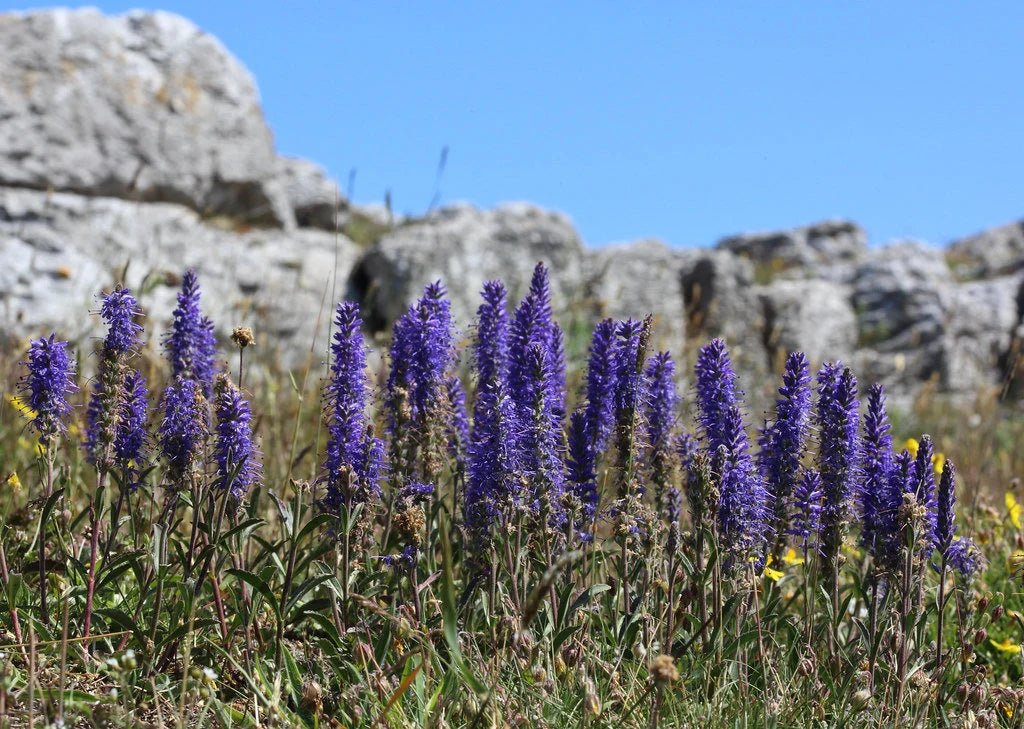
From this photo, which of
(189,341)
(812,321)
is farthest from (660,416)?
(812,321)

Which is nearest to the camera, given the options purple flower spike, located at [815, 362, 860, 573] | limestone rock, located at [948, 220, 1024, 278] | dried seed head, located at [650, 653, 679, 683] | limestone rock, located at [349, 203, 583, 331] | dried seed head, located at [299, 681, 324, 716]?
dried seed head, located at [650, 653, 679, 683]

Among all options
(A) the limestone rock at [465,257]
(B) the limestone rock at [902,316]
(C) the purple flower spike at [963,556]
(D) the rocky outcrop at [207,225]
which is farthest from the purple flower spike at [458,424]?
(B) the limestone rock at [902,316]

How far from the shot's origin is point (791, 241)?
24297 mm

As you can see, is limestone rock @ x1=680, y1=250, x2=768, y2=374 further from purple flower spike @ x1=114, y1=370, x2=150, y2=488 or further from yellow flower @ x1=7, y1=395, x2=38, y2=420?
purple flower spike @ x1=114, y1=370, x2=150, y2=488

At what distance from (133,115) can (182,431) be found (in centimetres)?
785

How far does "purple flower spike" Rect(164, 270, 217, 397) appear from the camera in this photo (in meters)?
3.11

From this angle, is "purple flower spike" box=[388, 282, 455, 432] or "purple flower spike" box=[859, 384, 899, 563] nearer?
"purple flower spike" box=[859, 384, 899, 563]

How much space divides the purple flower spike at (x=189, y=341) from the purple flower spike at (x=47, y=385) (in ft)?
1.39

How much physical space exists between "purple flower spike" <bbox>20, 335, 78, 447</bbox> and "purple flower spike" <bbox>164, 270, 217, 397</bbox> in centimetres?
42

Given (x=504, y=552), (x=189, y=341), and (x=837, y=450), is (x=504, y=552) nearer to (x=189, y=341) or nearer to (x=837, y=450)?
(x=837, y=450)

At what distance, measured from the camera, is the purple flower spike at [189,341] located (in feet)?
10.2

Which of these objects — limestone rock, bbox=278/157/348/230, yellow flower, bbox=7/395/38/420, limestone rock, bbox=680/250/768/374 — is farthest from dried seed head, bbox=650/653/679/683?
limestone rock, bbox=680/250/768/374

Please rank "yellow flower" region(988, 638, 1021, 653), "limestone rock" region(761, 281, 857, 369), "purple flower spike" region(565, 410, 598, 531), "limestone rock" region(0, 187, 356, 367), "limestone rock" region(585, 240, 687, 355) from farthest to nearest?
"limestone rock" region(761, 281, 857, 369)
"limestone rock" region(585, 240, 687, 355)
"limestone rock" region(0, 187, 356, 367)
"yellow flower" region(988, 638, 1021, 653)
"purple flower spike" region(565, 410, 598, 531)

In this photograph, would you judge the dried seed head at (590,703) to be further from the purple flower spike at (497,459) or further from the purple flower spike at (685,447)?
the purple flower spike at (685,447)
